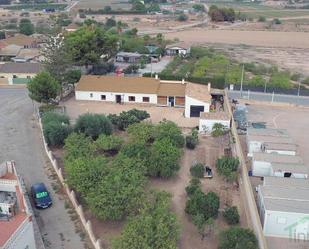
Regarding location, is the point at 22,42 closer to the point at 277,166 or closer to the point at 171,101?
the point at 171,101

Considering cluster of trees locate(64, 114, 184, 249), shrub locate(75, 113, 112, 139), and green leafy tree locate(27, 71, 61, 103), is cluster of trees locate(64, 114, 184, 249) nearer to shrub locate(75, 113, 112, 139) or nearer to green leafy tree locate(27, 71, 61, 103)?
shrub locate(75, 113, 112, 139)

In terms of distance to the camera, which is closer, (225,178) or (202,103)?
(225,178)

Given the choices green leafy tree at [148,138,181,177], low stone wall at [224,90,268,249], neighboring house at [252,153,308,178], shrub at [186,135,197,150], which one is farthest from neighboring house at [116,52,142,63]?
neighboring house at [252,153,308,178]

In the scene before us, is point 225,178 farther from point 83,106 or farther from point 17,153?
point 83,106

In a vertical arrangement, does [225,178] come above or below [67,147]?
below

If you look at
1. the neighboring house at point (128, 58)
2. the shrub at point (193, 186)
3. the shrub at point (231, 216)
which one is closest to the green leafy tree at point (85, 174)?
the shrub at point (193, 186)

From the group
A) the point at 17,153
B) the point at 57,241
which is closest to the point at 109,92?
the point at 17,153
